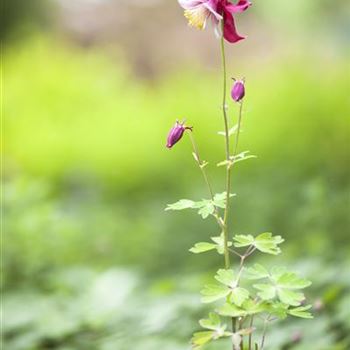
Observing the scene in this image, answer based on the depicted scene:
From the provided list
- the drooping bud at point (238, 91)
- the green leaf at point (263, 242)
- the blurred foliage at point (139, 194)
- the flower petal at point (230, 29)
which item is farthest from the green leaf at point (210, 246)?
the blurred foliage at point (139, 194)

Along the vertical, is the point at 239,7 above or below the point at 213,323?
above

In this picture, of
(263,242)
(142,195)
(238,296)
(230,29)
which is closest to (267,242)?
(263,242)

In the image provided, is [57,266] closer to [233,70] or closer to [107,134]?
[107,134]

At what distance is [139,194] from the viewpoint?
5020 mm

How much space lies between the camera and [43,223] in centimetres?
256

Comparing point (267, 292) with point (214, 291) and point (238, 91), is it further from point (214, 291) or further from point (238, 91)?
point (238, 91)

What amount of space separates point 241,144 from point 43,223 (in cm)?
267

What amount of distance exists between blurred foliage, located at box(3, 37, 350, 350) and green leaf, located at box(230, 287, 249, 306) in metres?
0.60

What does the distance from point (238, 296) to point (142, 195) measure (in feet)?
12.7

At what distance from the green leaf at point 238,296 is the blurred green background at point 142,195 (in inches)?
20.1

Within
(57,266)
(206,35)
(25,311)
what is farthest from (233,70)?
(25,311)

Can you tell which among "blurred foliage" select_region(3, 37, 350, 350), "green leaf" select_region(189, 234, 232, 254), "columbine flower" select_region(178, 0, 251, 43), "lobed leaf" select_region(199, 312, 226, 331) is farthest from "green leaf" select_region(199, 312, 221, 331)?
"blurred foliage" select_region(3, 37, 350, 350)

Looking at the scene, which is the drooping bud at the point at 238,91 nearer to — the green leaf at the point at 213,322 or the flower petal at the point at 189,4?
the flower petal at the point at 189,4

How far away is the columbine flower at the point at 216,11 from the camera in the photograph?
4.00 feet
